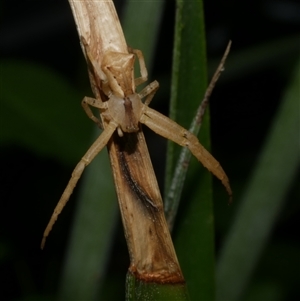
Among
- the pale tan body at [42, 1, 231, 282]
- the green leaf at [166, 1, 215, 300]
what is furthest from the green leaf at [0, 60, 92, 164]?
the pale tan body at [42, 1, 231, 282]

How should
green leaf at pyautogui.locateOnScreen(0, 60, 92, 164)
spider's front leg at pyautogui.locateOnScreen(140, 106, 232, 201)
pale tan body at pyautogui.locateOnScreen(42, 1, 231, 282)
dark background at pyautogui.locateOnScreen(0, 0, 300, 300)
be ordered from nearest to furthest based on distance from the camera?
1. pale tan body at pyautogui.locateOnScreen(42, 1, 231, 282)
2. spider's front leg at pyautogui.locateOnScreen(140, 106, 232, 201)
3. green leaf at pyautogui.locateOnScreen(0, 60, 92, 164)
4. dark background at pyautogui.locateOnScreen(0, 0, 300, 300)

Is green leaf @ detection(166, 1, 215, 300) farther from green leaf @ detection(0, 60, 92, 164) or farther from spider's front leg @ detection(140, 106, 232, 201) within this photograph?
green leaf @ detection(0, 60, 92, 164)

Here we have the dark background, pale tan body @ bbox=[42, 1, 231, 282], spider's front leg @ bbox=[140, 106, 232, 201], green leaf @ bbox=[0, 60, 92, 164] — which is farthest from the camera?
the dark background

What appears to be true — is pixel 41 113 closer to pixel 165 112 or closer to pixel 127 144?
pixel 127 144

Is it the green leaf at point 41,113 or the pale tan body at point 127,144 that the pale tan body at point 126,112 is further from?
the green leaf at point 41,113

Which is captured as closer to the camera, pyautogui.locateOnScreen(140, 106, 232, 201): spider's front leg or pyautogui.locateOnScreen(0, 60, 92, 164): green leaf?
pyautogui.locateOnScreen(140, 106, 232, 201): spider's front leg

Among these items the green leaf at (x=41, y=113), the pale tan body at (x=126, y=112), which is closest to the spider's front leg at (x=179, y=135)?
the pale tan body at (x=126, y=112)

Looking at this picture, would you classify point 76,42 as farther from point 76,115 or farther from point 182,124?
point 182,124

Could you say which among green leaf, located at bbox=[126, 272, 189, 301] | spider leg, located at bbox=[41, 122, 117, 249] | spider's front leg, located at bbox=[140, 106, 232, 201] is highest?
spider's front leg, located at bbox=[140, 106, 232, 201]
